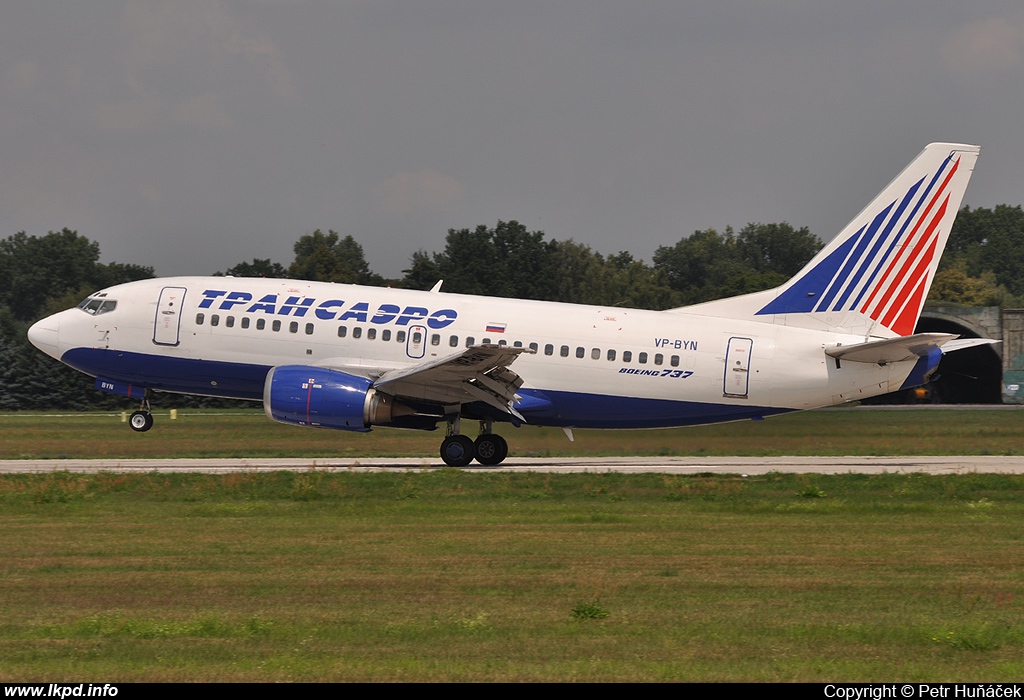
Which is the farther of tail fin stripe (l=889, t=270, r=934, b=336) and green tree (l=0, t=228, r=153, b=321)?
green tree (l=0, t=228, r=153, b=321)

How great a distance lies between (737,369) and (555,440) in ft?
15.9

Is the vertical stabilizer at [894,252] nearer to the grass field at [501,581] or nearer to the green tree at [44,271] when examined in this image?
the grass field at [501,581]

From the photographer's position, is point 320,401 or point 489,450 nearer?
point 320,401

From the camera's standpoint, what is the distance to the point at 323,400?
25.5 metres

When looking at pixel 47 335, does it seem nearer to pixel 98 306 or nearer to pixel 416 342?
pixel 98 306

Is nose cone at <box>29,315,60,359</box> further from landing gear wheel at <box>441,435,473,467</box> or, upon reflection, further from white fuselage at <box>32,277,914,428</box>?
landing gear wheel at <box>441,435,473,467</box>

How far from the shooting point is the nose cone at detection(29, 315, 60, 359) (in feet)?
96.5

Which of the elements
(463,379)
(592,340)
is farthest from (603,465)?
(463,379)

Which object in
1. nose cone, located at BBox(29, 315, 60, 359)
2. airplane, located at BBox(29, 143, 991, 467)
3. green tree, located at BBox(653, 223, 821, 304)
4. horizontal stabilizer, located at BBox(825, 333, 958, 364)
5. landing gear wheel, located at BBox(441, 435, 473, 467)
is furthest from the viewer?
green tree, located at BBox(653, 223, 821, 304)

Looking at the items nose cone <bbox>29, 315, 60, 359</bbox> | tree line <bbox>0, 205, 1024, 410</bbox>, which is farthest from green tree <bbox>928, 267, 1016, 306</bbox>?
nose cone <bbox>29, 315, 60, 359</bbox>

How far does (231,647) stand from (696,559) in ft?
23.1

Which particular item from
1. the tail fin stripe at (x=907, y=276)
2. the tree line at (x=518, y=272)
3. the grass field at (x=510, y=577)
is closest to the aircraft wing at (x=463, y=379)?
the grass field at (x=510, y=577)

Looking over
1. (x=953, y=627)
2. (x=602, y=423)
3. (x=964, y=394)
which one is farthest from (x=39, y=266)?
(x=953, y=627)

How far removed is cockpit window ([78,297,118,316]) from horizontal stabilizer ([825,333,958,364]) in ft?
58.8
